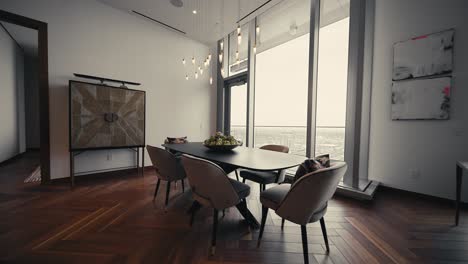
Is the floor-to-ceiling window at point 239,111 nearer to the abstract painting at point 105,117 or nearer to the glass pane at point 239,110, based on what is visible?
the glass pane at point 239,110

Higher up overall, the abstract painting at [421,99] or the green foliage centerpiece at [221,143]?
the abstract painting at [421,99]

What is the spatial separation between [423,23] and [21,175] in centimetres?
719

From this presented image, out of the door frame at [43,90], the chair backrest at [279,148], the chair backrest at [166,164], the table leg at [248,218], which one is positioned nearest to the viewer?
the table leg at [248,218]

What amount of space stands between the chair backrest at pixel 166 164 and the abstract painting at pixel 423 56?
3.41 metres

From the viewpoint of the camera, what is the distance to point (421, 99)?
2.32 meters

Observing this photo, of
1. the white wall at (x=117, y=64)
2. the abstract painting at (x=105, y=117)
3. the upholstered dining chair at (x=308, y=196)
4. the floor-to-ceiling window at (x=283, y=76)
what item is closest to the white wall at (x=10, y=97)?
the white wall at (x=117, y=64)

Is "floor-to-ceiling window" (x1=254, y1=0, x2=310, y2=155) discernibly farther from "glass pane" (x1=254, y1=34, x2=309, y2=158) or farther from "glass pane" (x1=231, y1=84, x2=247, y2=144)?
"glass pane" (x1=231, y1=84, x2=247, y2=144)

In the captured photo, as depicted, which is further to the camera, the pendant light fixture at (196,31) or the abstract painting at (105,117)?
the pendant light fixture at (196,31)

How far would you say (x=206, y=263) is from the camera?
1.28 m

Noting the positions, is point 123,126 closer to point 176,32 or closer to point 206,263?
point 176,32

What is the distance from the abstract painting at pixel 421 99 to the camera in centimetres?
216

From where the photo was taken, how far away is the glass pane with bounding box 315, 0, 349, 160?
2.88 metres

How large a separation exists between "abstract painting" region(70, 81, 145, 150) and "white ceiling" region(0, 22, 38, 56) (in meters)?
3.18

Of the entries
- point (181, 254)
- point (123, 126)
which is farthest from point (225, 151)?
point (123, 126)
